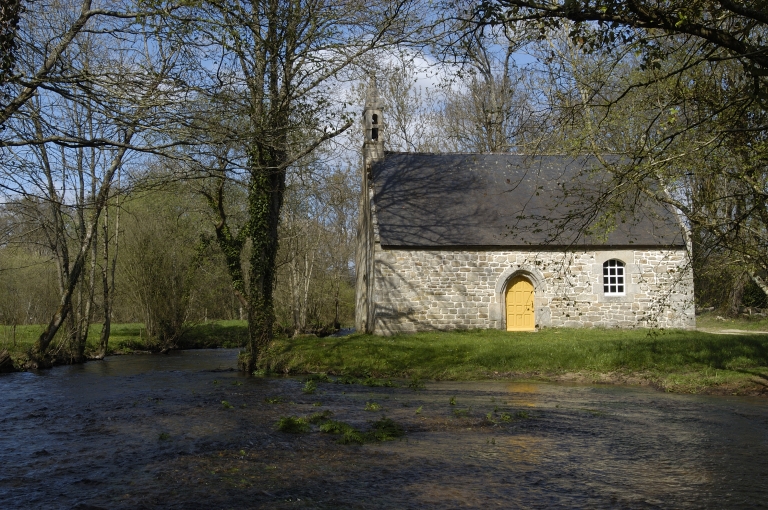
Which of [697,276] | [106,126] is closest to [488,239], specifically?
[697,276]

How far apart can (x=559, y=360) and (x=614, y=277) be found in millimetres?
8818

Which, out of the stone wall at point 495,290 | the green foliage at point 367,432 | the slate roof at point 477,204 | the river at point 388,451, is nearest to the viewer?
the river at point 388,451

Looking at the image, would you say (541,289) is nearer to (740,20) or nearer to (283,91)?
(283,91)

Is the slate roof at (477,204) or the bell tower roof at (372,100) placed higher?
the bell tower roof at (372,100)

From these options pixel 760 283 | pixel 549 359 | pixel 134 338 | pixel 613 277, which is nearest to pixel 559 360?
pixel 549 359

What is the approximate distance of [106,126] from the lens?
8.64 m

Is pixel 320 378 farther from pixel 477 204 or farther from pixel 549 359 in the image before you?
pixel 477 204

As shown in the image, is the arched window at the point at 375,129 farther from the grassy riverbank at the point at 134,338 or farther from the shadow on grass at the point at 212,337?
the grassy riverbank at the point at 134,338

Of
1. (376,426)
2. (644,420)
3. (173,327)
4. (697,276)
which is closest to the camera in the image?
(376,426)

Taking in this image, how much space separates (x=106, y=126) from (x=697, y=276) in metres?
9.67

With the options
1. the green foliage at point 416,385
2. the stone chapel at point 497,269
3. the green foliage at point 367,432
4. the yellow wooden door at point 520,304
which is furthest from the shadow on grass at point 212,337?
the green foliage at point 367,432

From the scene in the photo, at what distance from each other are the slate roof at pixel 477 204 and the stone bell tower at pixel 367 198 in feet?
1.23

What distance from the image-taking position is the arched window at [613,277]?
23.8 metres

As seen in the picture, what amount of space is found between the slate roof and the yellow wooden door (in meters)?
1.52
